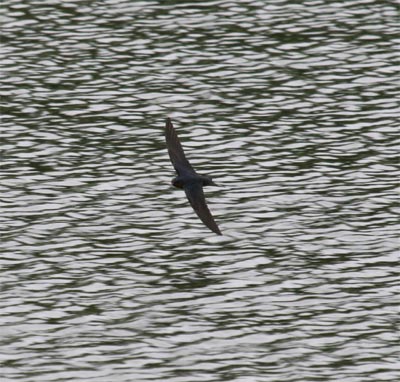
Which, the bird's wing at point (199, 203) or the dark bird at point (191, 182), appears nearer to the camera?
the bird's wing at point (199, 203)

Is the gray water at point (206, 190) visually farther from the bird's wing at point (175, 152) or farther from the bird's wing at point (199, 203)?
the bird's wing at point (175, 152)

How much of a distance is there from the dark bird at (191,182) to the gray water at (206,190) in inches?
43.3

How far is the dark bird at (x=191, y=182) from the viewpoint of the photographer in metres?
18.3

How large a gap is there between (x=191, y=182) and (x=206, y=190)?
3587 mm

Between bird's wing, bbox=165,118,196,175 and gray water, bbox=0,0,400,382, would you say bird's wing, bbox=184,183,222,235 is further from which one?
gray water, bbox=0,0,400,382

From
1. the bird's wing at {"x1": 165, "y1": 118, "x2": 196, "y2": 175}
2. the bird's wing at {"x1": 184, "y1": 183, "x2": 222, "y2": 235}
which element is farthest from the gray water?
the bird's wing at {"x1": 165, "y1": 118, "x2": 196, "y2": 175}

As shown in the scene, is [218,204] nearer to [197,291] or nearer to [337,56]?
[197,291]

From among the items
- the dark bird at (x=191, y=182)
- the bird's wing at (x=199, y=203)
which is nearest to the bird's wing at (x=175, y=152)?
the dark bird at (x=191, y=182)

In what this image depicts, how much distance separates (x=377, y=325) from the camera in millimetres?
17391

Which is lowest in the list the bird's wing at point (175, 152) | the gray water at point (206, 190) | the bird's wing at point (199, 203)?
the gray water at point (206, 190)

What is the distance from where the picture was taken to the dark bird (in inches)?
721

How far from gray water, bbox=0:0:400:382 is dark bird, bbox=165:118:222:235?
1100mm

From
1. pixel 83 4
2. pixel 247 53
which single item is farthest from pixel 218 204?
pixel 83 4

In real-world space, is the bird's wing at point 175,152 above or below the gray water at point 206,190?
above
